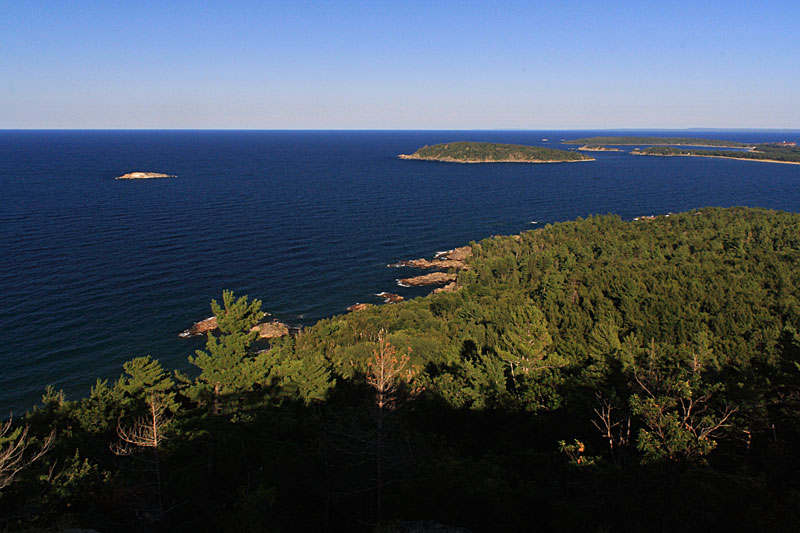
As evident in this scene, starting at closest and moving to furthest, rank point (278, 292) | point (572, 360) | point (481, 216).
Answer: point (572, 360) < point (278, 292) < point (481, 216)

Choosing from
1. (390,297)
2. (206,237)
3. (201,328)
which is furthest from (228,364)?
(206,237)

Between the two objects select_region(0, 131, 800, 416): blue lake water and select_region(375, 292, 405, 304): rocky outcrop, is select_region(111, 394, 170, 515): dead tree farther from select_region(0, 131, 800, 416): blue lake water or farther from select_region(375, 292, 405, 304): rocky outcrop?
select_region(375, 292, 405, 304): rocky outcrop

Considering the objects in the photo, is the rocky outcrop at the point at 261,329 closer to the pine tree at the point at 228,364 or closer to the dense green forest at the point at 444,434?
the dense green forest at the point at 444,434

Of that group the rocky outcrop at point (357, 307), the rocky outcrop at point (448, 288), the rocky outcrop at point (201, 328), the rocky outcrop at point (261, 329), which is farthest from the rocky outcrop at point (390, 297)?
the rocky outcrop at point (201, 328)

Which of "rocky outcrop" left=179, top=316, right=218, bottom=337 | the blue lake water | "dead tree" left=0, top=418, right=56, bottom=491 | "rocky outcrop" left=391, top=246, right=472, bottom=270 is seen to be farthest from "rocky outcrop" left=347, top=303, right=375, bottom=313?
"dead tree" left=0, top=418, right=56, bottom=491

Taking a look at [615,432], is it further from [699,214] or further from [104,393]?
[699,214]

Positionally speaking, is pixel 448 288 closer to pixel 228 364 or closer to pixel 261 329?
pixel 261 329

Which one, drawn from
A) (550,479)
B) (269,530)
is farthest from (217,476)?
(550,479)
